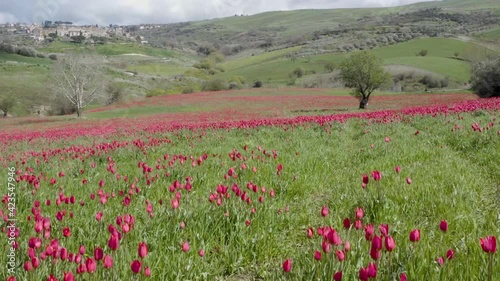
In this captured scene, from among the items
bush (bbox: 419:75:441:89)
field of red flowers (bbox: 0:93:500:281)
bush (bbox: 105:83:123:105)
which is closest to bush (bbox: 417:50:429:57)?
bush (bbox: 419:75:441:89)

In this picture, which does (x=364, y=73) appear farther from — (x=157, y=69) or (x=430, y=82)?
(x=157, y=69)

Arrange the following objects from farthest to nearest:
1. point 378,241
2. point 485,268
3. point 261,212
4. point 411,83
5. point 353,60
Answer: point 411,83, point 353,60, point 261,212, point 485,268, point 378,241

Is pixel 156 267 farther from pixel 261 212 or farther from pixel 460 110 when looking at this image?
pixel 460 110

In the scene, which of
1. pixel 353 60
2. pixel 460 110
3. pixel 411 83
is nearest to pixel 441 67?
pixel 411 83

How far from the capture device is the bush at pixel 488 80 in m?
44.2

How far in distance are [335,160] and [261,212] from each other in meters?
4.74

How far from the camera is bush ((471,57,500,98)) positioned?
145 feet

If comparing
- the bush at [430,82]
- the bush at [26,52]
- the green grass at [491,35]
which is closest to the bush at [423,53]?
the green grass at [491,35]

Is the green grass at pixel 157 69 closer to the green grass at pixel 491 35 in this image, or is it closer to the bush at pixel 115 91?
the bush at pixel 115 91

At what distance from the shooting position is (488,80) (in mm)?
45031

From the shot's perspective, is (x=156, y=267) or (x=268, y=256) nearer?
(x=156, y=267)

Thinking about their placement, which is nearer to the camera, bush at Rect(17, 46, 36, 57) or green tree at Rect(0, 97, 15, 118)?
green tree at Rect(0, 97, 15, 118)

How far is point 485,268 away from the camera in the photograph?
2.93 m

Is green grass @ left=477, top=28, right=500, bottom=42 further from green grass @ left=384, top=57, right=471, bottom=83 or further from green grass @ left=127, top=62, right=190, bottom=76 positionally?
green grass @ left=127, top=62, right=190, bottom=76
